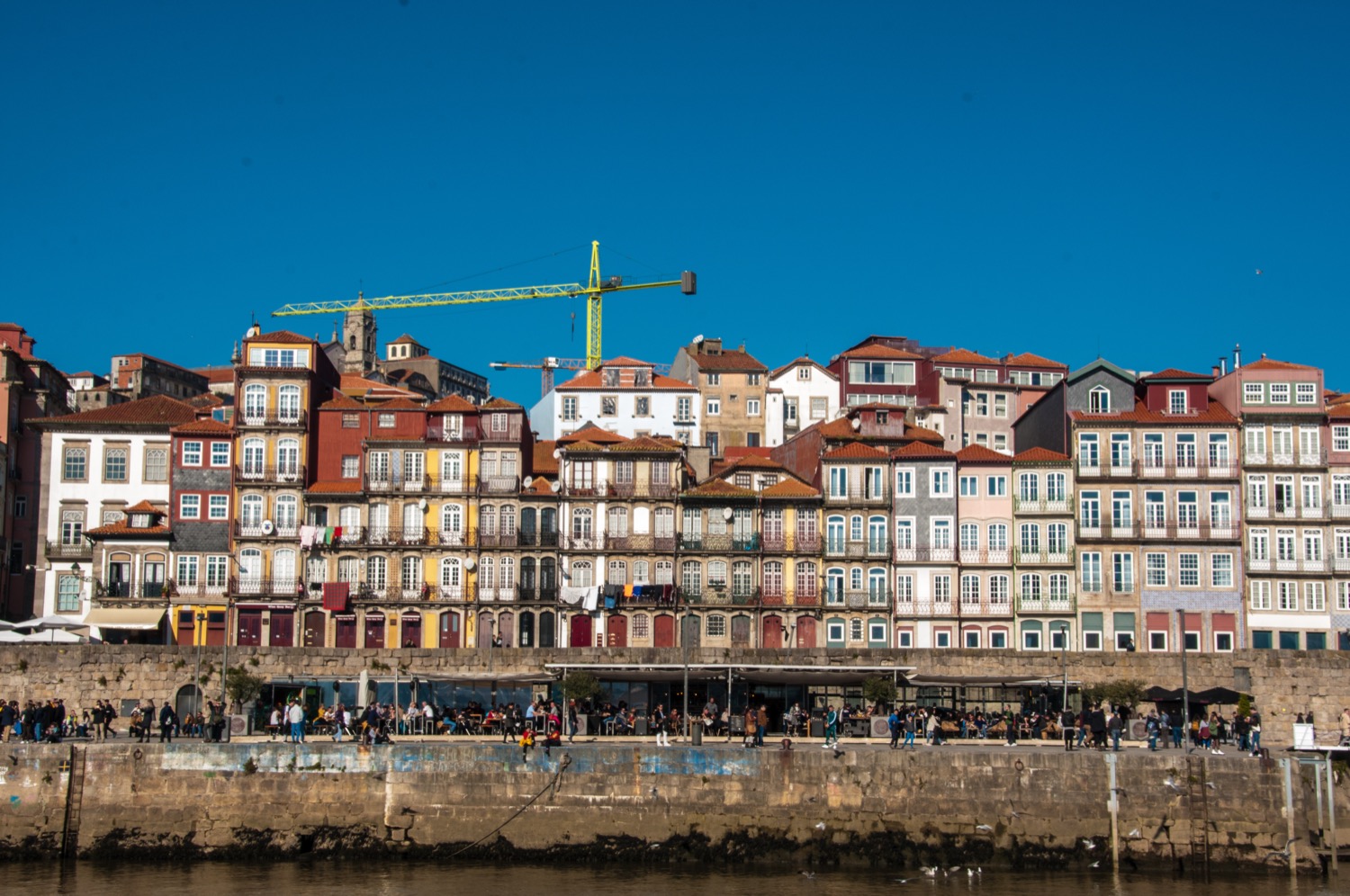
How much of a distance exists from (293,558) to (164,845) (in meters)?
24.4

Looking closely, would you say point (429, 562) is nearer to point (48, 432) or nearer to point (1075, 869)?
point (48, 432)

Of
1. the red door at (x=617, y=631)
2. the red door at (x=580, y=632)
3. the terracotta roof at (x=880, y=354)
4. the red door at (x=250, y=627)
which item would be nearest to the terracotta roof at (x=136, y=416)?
the red door at (x=250, y=627)

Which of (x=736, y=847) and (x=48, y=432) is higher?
(x=48, y=432)

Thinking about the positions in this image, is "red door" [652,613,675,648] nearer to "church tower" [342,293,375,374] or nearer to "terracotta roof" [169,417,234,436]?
"terracotta roof" [169,417,234,436]

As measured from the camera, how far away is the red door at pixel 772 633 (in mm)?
64125

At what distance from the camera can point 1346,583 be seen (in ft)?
211

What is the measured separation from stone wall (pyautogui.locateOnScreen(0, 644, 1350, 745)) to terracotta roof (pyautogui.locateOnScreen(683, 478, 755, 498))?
421 inches

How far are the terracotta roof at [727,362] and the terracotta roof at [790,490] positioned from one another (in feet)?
77.5

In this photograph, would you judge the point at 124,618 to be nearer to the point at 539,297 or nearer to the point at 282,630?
the point at 282,630

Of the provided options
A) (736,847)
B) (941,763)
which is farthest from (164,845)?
(941,763)

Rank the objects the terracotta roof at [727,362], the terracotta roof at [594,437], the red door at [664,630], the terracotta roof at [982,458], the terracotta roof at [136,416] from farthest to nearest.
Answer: the terracotta roof at [727,362] → the terracotta roof at [594,437] → the terracotta roof at [136,416] → the terracotta roof at [982,458] → the red door at [664,630]

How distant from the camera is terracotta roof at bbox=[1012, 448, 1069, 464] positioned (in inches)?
2559

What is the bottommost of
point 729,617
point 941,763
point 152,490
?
point 941,763

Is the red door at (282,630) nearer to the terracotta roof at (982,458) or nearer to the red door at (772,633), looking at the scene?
the red door at (772,633)
